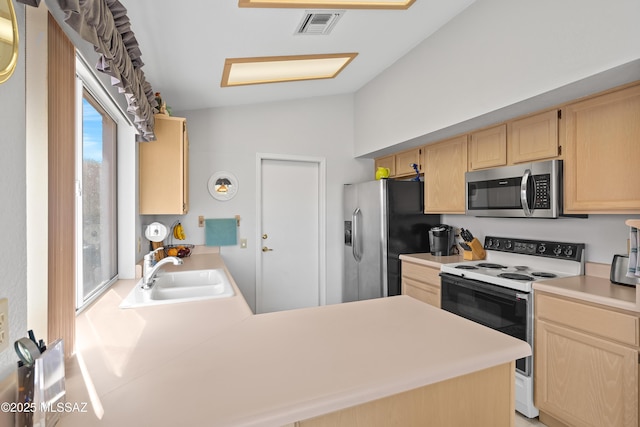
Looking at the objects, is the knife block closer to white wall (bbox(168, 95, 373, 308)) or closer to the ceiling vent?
white wall (bbox(168, 95, 373, 308))

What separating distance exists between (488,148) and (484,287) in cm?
109

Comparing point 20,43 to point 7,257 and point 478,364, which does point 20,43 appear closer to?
point 7,257

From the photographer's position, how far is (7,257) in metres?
0.70

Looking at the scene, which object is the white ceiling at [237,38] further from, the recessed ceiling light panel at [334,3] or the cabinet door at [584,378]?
the cabinet door at [584,378]

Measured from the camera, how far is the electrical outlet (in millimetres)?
668

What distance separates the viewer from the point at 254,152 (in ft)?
12.0

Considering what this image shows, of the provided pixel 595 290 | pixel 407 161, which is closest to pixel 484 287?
pixel 595 290

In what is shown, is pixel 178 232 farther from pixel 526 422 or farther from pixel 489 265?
pixel 526 422

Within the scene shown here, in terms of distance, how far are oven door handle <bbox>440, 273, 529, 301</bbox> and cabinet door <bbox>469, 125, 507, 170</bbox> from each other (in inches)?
35.9

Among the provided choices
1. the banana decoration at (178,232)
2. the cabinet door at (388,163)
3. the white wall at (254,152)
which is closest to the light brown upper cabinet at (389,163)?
the cabinet door at (388,163)

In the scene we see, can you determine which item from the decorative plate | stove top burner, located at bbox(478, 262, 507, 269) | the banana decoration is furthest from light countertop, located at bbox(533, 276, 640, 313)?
the banana decoration

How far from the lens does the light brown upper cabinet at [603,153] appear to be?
1.81m

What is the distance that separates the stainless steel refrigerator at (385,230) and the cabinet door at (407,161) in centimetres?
21

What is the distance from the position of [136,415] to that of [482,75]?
2617 mm
